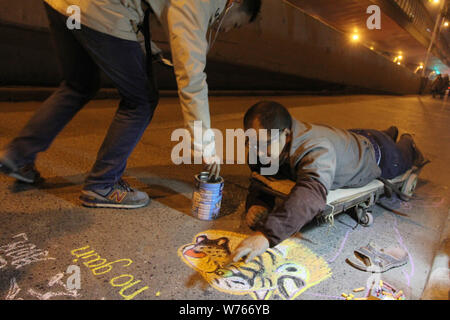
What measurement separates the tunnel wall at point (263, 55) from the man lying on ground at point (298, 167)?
495 centimetres

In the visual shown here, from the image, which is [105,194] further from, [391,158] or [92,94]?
[391,158]

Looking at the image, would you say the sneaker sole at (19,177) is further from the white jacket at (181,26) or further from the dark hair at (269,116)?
the dark hair at (269,116)

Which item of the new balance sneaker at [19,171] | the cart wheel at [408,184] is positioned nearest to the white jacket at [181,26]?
the new balance sneaker at [19,171]

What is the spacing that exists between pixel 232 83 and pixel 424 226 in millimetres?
7625

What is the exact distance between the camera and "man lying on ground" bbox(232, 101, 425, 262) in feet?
4.88

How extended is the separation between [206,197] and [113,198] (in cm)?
59

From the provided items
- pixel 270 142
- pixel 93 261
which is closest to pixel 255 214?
pixel 270 142

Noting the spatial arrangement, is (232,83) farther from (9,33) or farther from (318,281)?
(318,281)

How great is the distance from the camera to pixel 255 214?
1.93 meters

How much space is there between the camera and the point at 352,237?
1.96 metres

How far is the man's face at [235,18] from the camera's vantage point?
1778mm

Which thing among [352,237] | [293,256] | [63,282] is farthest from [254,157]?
[63,282]

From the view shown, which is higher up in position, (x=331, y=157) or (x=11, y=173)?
(x=331, y=157)

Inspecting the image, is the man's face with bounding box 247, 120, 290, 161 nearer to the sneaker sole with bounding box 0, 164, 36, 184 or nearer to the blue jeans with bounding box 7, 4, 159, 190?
the blue jeans with bounding box 7, 4, 159, 190
